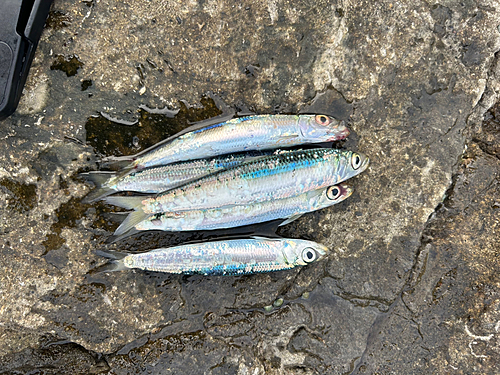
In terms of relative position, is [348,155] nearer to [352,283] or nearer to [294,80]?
[294,80]

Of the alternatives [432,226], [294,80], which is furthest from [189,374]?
[294,80]

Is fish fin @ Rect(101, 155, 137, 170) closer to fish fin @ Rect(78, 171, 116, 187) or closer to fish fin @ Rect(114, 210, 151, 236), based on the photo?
fish fin @ Rect(78, 171, 116, 187)

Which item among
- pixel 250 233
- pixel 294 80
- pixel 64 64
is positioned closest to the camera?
pixel 64 64

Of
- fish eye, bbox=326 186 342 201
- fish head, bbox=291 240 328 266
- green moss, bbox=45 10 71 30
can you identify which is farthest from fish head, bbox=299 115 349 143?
green moss, bbox=45 10 71 30

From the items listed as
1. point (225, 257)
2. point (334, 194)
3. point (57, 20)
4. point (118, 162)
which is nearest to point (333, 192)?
point (334, 194)

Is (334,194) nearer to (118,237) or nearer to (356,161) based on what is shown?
(356,161)

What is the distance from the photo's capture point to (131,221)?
3656 millimetres

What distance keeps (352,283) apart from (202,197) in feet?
7.55

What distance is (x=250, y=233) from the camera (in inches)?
155

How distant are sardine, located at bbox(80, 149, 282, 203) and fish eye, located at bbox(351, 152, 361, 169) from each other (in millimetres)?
866

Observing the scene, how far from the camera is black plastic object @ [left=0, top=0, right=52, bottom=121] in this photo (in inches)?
114

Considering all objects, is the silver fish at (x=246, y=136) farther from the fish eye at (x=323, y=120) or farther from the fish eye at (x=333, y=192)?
the fish eye at (x=333, y=192)

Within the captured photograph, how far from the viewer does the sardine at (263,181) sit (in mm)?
3445

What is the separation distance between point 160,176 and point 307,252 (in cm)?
210
